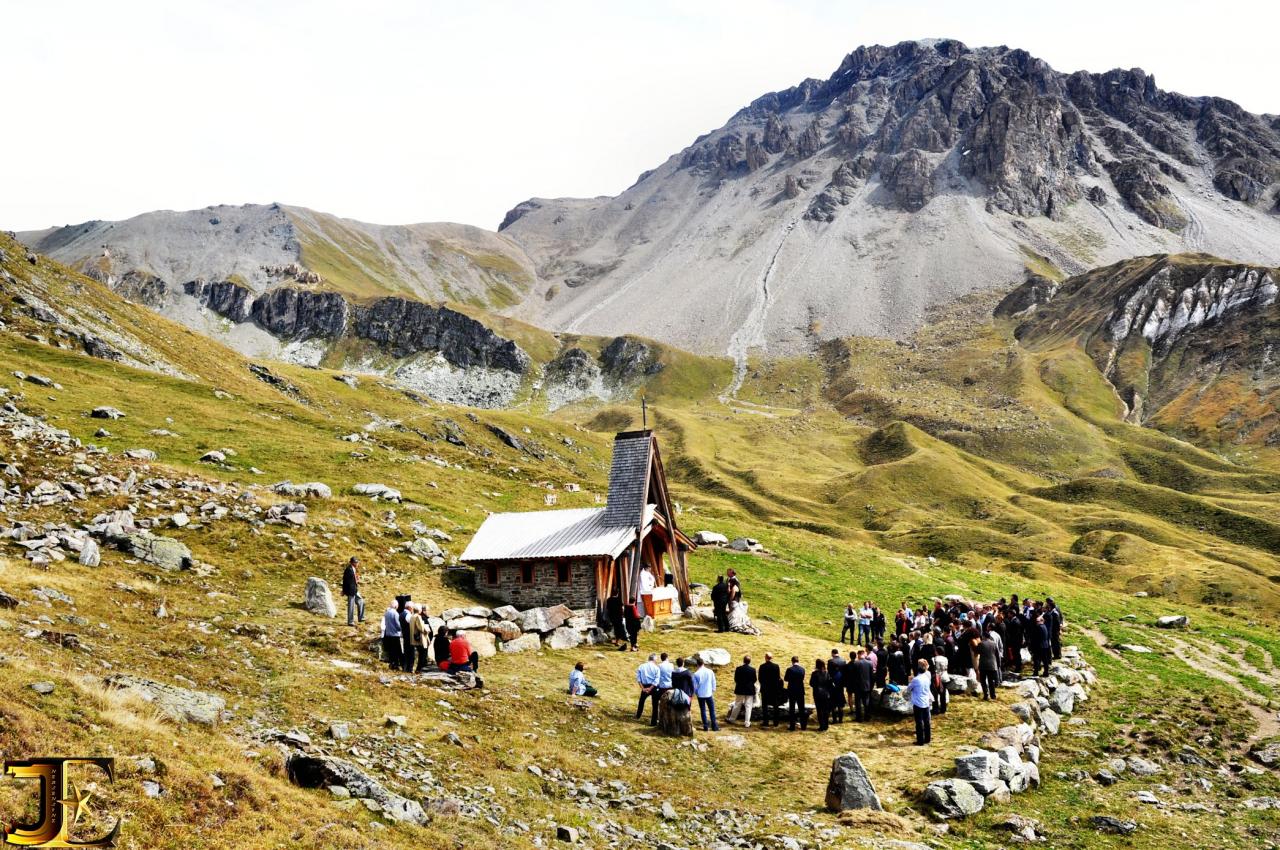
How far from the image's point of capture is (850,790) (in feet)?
58.5

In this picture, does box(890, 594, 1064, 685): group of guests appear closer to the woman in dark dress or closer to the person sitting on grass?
the woman in dark dress

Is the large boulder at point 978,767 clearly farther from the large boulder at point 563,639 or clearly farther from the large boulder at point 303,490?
the large boulder at point 303,490

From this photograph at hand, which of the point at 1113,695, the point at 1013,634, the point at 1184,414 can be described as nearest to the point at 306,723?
the point at 1013,634

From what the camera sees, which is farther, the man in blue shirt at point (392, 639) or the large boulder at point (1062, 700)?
the large boulder at point (1062, 700)

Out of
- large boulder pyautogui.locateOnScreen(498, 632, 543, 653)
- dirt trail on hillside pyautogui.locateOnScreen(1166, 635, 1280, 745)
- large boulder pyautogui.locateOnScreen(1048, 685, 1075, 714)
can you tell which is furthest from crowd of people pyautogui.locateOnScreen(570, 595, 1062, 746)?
dirt trail on hillside pyautogui.locateOnScreen(1166, 635, 1280, 745)

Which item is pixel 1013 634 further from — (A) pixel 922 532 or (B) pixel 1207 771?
(A) pixel 922 532

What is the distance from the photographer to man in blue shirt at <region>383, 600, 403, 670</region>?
23.8 metres

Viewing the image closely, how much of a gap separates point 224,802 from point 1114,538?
106682mm

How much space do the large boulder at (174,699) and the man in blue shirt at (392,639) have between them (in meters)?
8.35

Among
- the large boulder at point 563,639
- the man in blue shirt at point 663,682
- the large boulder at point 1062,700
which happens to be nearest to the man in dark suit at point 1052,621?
the large boulder at point 1062,700

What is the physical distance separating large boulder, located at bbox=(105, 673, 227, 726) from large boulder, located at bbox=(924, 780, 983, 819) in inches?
608

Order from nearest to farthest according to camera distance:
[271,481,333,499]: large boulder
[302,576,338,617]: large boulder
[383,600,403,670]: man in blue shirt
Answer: [383,600,403,670]: man in blue shirt → [302,576,338,617]: large boulder → [271,481,333,499]: large boulder

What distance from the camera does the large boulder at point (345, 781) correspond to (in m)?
13.3

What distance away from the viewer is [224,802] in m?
11.5
